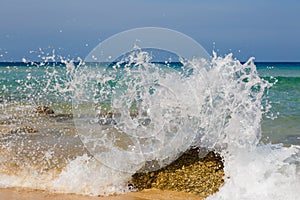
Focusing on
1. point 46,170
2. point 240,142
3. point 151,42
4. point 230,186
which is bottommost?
point 46,170

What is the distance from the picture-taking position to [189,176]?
160 inches

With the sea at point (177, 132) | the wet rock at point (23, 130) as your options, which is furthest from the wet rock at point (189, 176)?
the wet rock at point (23, 130)

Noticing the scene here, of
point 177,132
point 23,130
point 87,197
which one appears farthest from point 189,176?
point 23,130

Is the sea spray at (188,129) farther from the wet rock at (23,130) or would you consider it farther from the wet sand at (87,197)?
the wet rock at (23,130)

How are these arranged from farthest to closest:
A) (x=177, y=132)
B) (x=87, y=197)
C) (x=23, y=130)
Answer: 1. (x=23, y=130)
2. (x=177, y=132)
3. (x=87, y=197)

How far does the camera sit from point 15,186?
4223 millimetres

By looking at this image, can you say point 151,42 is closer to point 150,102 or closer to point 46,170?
point 150,102

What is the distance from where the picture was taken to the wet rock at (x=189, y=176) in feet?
13.2

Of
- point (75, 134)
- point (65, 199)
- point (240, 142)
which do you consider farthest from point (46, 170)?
point (75, 134)

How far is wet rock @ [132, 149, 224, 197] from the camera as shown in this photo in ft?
13.2

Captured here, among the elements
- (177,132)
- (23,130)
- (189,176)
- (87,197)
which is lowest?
(23,130)

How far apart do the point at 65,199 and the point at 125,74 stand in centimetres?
137

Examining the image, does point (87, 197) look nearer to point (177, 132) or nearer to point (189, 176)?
point (189, 176)

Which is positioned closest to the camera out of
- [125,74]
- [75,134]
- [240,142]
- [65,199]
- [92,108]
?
[65,199]
